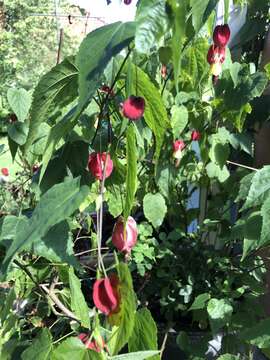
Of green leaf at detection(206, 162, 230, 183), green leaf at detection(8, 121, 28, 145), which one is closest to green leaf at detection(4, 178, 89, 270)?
green leaf at detection(8, 121, 28, 145)

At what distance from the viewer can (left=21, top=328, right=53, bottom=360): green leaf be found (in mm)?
492

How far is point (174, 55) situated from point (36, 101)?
165 millimetres

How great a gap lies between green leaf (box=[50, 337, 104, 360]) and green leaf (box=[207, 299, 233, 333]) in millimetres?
565

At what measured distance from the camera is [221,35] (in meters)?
0.66

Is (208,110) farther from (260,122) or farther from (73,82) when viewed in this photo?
(73,82)

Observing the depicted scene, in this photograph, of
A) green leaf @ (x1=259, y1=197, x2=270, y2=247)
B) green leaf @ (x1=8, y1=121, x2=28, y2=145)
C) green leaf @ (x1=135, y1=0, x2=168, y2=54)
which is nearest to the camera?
green leaf @ (x1=135, y1=0, x2=168, y2=54)

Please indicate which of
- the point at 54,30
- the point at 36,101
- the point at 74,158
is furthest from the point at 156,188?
the point at 54,30

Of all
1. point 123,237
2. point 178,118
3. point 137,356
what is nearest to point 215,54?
point 178,118

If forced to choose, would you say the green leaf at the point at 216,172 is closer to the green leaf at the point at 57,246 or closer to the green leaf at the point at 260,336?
the green leaf at the point at 260,336

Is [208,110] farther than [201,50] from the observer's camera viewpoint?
Yes

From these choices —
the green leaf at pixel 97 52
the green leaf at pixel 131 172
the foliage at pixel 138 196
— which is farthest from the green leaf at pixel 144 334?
the green leaf at pixel 97 52

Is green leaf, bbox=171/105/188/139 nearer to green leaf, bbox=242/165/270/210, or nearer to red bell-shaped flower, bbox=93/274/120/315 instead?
green leaf, bbox=242/165/270/210

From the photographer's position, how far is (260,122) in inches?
46.6

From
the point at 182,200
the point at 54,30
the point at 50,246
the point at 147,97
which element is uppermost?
the point at 54,30
